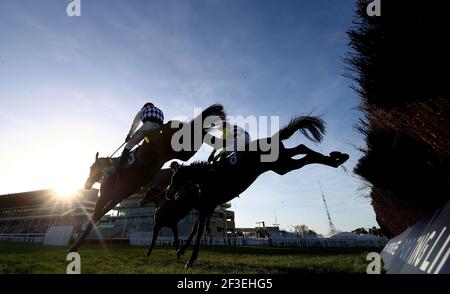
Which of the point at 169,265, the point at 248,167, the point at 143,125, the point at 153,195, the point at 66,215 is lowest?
the point at 66,215

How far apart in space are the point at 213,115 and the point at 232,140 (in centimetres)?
88

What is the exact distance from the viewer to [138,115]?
6.68 metres

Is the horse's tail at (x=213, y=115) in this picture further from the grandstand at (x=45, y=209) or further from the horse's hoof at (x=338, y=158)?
the grandstand at (x=45, y=209)

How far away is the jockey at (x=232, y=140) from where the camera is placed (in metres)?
6.28

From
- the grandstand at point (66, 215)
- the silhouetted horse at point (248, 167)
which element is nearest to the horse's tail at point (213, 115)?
the silhouetted horse at point (248, 167)

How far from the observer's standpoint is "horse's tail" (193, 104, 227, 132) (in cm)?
590

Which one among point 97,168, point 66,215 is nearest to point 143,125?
point 97,168

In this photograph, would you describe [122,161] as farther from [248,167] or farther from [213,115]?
[248,167]

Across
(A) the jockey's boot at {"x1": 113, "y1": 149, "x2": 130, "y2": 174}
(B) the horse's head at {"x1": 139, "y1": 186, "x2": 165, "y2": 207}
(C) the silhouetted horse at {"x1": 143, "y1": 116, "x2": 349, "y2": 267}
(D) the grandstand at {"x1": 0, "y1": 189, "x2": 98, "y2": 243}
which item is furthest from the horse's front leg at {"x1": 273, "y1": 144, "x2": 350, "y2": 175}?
(D) the grandstand at {"x1": 0, "y1": 189, "x2": 98, "y2": 243}

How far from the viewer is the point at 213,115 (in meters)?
6.01
